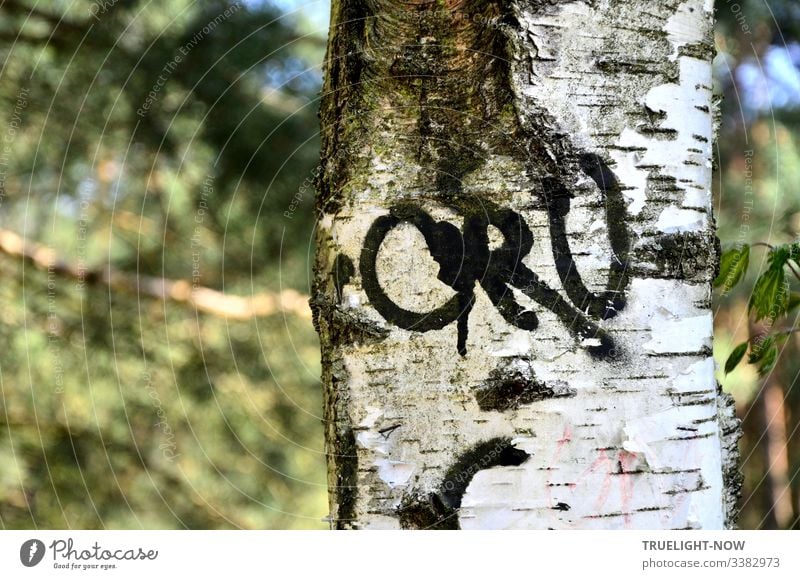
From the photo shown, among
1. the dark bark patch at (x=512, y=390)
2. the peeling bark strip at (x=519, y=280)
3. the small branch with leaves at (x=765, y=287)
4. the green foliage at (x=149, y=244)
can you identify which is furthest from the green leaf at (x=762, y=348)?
the green foliage at (x=149, y=244)

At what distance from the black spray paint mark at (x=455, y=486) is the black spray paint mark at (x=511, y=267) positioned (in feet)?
0.29

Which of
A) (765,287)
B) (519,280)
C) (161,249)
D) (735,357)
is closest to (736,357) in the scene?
(735,357)

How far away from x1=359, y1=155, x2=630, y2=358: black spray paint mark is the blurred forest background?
107 cm

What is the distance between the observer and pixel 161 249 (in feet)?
6.48

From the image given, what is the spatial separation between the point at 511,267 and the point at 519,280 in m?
0.01

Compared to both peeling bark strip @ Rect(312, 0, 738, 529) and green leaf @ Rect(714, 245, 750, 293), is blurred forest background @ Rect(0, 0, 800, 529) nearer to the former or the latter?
green leaf @ Rect(714, 245, 750, 293)

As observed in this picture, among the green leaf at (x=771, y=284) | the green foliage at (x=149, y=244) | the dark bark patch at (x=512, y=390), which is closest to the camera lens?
the dark bark patch at (x=512, y=390)

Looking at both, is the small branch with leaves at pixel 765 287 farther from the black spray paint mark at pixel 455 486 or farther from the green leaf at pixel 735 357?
the black spray paint mark at pixel 455 486

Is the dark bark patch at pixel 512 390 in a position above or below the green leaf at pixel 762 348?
below

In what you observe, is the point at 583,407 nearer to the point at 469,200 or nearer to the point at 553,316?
the point at 553,316

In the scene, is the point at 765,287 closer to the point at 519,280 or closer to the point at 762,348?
the point at 762,348

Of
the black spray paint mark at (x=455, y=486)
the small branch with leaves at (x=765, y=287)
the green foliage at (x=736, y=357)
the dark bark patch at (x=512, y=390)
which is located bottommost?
the black spray paint mark at (x=455, y=486)

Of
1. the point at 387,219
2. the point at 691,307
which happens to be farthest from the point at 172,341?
the point at 691,307

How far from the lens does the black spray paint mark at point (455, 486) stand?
2.15 feet
